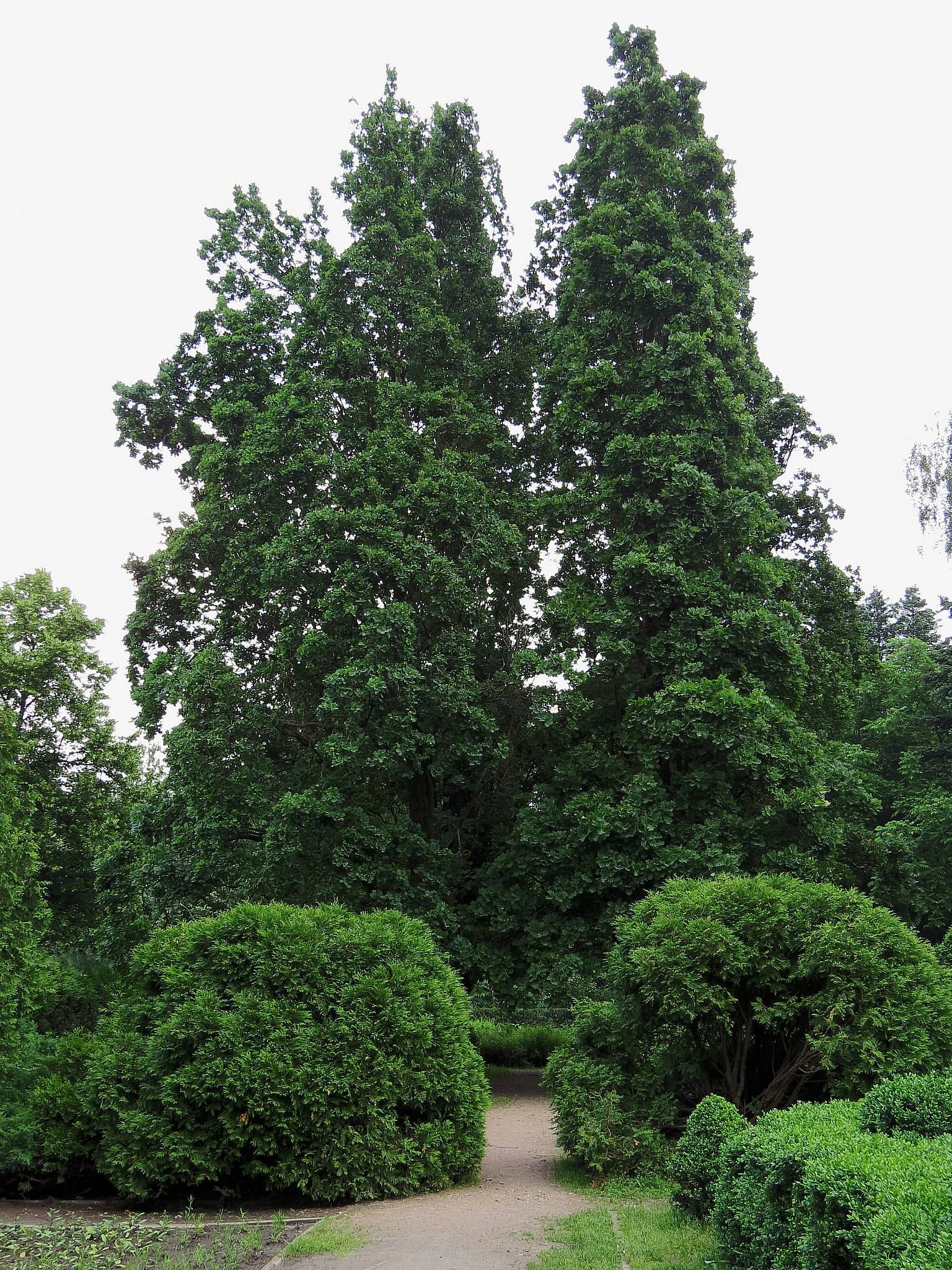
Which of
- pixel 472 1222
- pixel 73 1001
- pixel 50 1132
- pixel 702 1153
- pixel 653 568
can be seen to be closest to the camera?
pixel 702 1153

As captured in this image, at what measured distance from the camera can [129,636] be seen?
15.9 metres

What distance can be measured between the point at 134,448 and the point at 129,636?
3984mm

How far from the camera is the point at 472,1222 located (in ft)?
20.2

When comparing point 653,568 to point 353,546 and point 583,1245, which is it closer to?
point 353,546

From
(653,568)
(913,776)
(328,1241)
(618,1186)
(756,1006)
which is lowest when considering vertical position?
(618,1186)

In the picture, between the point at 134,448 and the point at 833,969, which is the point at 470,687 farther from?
the point at 134,448

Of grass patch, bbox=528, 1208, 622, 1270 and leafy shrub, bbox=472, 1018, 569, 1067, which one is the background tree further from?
grass patch, bbox=528, 1208, 622, 1270

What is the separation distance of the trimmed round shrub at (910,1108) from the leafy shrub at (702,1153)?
85cm

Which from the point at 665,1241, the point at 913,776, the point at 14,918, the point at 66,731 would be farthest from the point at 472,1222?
the point at 913,776

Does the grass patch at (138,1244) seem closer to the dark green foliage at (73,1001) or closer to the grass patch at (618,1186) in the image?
the grass patch at (618,1186)

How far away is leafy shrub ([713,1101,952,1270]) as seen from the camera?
327 cm

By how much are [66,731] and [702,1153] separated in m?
19.9

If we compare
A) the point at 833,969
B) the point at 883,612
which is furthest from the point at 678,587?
the point at 883,612

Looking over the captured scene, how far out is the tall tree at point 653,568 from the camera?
40.5 feet
